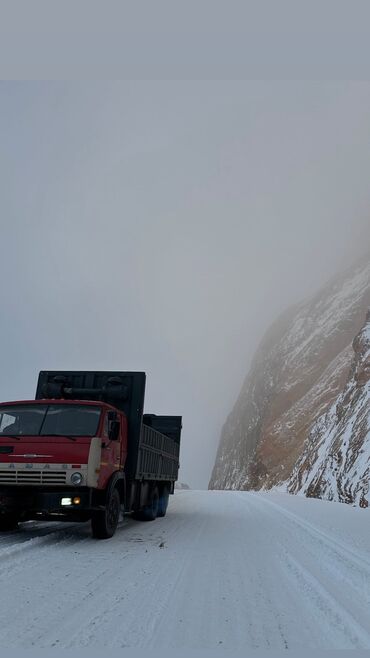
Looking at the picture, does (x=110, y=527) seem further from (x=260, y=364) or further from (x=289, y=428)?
(x=260, y=364)

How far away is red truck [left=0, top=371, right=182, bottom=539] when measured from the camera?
797 centimetres

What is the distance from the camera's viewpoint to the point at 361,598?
5141 mm

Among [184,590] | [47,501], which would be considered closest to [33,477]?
[47,501]

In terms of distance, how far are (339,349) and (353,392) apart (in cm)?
3005

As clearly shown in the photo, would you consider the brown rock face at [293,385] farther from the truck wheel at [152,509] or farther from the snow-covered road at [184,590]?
the snow-covered road at [184,590]

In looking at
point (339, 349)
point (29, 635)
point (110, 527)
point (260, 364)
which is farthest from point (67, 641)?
point (260, 364)

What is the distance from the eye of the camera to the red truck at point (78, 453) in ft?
26.2

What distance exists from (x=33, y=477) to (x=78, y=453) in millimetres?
797

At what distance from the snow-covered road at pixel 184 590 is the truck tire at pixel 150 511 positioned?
2.33m

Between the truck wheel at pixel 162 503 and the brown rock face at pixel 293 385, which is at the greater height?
the brown rock face at pixel 293 385

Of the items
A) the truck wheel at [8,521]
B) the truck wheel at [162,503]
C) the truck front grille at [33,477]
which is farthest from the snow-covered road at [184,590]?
the truck wheel at [162,503]

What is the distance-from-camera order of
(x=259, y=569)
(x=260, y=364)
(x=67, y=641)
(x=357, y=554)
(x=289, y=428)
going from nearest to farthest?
1. (x=67, y=641)
2. (x=259, y=569)
3. (x=357, y=554)
4. (x=289, y=428)
5. (x=260, y=364)

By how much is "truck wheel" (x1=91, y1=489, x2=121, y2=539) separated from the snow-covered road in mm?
227

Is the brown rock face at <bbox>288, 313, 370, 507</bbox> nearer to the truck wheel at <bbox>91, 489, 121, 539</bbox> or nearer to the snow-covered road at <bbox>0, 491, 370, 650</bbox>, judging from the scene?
the snow-covered road at <bbox>0, 491, 370, 650</bbox>
